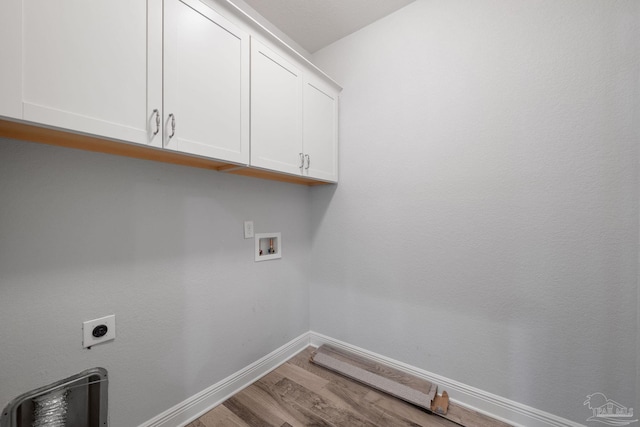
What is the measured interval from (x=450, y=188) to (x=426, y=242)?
1.30 feet

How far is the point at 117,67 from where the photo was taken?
36.9 inches

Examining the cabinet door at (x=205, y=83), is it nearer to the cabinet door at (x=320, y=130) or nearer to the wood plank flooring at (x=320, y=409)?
the cabinet door at (x=320, y=130)

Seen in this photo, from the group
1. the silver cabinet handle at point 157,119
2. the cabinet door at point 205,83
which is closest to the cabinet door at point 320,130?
the cabinet door at point 205,83

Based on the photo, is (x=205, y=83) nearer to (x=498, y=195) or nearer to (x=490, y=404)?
(x=498, y=195)

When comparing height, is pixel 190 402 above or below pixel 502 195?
below

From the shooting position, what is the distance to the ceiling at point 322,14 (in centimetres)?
177

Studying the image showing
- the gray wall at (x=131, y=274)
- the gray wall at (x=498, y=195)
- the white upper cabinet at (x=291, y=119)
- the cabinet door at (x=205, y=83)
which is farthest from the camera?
the white upper cabinet at (x=291, y=119)

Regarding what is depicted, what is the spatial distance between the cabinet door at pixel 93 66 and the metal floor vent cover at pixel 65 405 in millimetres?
955

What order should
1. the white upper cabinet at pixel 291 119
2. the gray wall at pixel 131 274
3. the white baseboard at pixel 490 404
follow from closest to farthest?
the gray wall at pixel 131 274, the white baseboard at pixel 490 404, the white upper cabinet at pixel 291 119

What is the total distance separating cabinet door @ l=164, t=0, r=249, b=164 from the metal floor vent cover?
3.30 ft

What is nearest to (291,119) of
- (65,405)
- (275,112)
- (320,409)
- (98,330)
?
(275,112)

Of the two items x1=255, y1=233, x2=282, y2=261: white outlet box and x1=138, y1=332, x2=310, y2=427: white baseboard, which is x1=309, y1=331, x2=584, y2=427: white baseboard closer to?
x1=138, y1=332, x2=310, y2=427: white baseboard

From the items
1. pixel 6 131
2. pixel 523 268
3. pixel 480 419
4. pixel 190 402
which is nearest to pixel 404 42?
pixel 523 268

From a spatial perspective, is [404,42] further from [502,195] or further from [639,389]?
[639,389]
